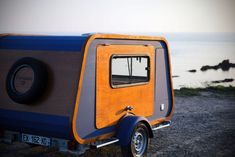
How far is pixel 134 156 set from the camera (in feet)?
25.7

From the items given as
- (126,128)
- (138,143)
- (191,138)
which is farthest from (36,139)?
(191,138)

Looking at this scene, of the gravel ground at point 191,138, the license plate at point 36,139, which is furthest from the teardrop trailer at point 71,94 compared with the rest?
the gravel ground at point 191,138

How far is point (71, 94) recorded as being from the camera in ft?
→ 22.2

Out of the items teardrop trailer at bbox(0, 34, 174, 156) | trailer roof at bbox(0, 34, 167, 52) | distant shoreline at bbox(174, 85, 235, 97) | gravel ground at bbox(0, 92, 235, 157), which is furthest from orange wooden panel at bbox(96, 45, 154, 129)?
distant shoreline at bbox(174, 85, 235, 97)

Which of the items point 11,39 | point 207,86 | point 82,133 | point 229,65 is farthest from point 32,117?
point 229,65

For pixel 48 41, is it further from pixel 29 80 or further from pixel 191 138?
pixel 191 138

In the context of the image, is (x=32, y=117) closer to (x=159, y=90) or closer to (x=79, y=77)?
(x=79, y=77)

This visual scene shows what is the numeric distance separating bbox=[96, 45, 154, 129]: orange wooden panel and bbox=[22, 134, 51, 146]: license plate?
90cm

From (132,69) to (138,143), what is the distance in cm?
159

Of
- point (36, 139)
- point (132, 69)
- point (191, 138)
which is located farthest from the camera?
point (191, 138)

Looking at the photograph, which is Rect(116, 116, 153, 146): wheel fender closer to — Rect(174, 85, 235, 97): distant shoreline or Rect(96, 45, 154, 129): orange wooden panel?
Rect(96, 45, 154, 129): orange wooden panel

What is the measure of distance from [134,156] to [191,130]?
11.2ft

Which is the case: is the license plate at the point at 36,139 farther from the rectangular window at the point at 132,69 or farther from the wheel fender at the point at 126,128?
the rectangular window at the point at 132,69

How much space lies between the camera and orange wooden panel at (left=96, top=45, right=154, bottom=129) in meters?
7.25
